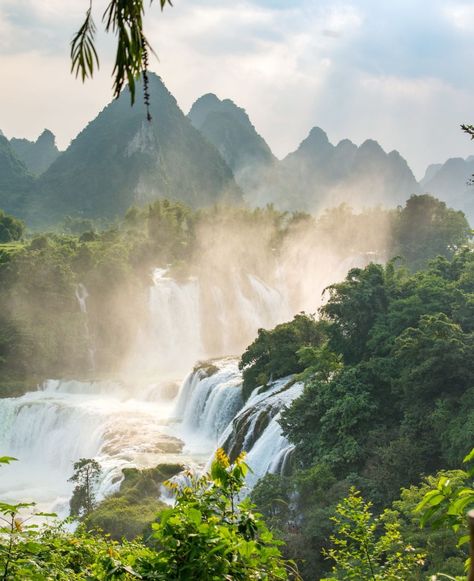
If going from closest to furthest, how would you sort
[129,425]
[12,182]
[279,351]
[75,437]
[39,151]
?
[279,351], [129,425], [75,437], [12,182], [39,151]

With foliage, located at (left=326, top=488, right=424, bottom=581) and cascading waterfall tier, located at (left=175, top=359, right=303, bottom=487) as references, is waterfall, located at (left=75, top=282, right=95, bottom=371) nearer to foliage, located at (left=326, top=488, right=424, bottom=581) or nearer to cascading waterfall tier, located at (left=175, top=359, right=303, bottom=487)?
cascading waterfall tier, located at (left=175, top=359, right=303, bottom=487)

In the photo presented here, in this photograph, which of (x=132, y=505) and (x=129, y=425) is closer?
(x=132, y=505)

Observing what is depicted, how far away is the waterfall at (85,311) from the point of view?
143 ft

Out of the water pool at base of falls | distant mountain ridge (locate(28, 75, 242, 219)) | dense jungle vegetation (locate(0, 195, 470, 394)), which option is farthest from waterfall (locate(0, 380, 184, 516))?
distant mountain ridge (locate(28, 75, 242, 219))

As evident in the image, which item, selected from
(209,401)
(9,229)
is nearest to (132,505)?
(209,401)

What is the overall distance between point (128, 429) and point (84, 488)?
270 inches

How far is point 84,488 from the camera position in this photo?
2070cm

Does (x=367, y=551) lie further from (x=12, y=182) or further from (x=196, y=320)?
(x=12, y=182)

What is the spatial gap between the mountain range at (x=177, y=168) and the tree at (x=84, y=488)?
78.6 m

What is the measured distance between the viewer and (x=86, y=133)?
132375 millimetres

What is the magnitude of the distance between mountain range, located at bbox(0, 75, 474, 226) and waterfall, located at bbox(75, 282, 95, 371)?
5811cm

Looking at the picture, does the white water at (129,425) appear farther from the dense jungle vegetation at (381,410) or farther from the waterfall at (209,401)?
the dense jungle vegetation at (381,410)

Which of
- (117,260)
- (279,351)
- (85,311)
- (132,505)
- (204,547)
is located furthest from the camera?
(117,260)

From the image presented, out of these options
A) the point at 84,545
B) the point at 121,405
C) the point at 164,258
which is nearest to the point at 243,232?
the point at 164,258
